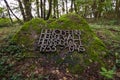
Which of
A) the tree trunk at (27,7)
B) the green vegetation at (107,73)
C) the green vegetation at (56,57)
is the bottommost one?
the green vegetation at (107,73)

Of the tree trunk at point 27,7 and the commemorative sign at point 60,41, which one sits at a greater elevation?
the tree trunk at point 27,7

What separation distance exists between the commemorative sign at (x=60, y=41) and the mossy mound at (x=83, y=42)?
144mm

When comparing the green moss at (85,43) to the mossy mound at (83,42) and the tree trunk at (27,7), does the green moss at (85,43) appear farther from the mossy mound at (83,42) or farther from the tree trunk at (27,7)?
the tree trunk at (27,7)

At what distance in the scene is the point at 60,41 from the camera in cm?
560

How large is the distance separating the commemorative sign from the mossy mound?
0.14 metres

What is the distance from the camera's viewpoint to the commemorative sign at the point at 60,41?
5.43 metres

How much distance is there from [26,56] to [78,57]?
1.32 meters

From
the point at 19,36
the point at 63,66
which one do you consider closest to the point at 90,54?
the point at 63,66

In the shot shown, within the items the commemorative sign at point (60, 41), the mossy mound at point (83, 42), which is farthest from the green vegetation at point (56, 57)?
the commemorative sign at point (60, 41)

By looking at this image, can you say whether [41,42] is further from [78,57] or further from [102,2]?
[102,2]

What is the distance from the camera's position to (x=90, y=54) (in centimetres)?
536

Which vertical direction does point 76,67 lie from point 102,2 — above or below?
below

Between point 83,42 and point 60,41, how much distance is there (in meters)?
0.63

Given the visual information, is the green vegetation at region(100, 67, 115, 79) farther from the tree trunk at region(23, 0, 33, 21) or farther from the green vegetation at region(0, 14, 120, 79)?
the tree trunk at region(23, 0, 33, 21)
